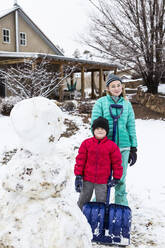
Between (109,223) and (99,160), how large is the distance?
65cm

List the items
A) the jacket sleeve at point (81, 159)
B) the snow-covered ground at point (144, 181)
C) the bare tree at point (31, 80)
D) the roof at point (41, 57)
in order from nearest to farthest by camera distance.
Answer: the jacket sleeve at point (81, 159), the snow-covered ground at point (144, 181), the bare tree at point (31, 80), the roof at point (41, 57)

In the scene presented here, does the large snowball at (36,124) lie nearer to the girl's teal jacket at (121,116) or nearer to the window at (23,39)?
the girl's teal jacket at (121,116)

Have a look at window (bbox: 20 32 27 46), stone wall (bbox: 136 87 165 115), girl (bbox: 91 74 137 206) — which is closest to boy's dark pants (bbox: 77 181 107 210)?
girl (bbox: 91 74 137 206)

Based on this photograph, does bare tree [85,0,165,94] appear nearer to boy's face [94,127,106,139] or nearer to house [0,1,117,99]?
house [0,1,117,99]

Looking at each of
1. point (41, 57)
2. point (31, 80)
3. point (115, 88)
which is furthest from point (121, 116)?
point (41, 57)

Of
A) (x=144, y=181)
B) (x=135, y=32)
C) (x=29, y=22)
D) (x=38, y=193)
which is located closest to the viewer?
(x=38, y=193)

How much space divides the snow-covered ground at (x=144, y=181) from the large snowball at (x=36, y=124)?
7.1 inches

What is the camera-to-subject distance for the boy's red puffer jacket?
268 cm

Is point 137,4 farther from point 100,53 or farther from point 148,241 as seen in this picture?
point 148,241

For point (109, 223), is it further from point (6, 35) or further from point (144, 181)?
point (6, 35)

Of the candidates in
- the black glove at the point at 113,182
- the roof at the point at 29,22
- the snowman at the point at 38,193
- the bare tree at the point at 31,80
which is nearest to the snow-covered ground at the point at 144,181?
the snowman at the point at 38,193

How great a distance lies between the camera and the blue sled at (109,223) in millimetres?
2617

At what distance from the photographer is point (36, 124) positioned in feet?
5.17

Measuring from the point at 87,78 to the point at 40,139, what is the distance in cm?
3839
